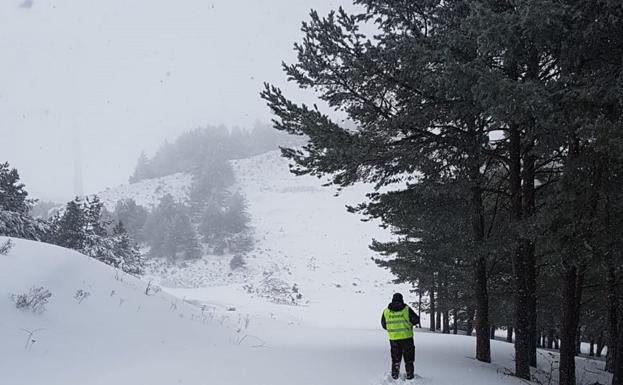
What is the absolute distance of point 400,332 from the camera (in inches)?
290

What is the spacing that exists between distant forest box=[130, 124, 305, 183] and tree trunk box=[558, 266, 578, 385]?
265 ft

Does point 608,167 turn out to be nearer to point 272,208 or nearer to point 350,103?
point 350,103

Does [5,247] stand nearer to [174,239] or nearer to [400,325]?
[400,325]

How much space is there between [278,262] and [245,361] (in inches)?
1871

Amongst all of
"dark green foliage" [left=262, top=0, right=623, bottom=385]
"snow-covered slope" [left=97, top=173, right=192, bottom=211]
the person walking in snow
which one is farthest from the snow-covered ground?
"snow-covered slope" [left=97, top=173, right=192, bottom=211]

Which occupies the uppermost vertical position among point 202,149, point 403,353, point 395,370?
point 202,149

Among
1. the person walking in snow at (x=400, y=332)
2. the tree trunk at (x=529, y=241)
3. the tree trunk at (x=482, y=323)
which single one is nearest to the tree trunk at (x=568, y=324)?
the tree trunk at (x=529, y=241)

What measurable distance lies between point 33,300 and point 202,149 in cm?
9106

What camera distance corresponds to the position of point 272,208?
78312 mm

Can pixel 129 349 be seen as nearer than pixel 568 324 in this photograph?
Yes

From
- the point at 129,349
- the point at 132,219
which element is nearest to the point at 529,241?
the point at 129,349

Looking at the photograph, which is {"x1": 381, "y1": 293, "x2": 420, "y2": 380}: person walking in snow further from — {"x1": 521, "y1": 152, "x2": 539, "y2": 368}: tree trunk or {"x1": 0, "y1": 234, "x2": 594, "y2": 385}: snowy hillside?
{"x1": 521, "y1": 152, "x2": 539, "y2": 368}: tree trunk

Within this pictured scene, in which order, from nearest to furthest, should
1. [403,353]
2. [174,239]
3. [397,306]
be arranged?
[403,353]
[397,306]
[174,239]

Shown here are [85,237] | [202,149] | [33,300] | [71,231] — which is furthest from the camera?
[202,149]
